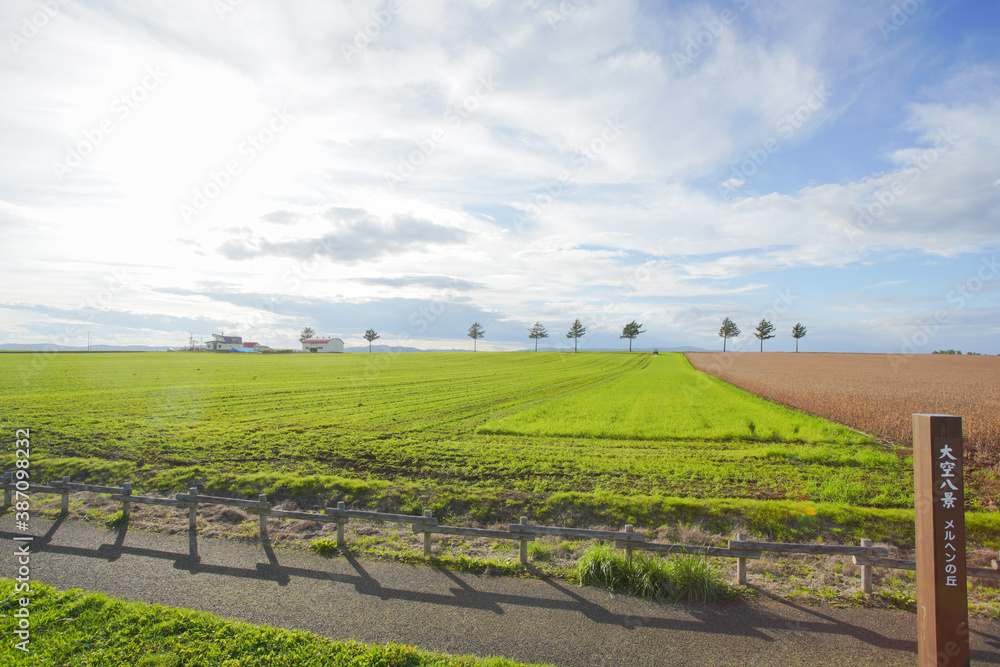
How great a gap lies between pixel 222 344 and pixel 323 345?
32.5 m

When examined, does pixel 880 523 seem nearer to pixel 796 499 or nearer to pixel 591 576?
pixel 796 499

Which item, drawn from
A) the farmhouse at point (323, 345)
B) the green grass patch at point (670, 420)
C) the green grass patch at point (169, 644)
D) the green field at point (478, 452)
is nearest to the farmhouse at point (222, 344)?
the farmhouse at point (323, 345)

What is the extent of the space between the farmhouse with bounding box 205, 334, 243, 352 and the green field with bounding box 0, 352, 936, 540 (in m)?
124

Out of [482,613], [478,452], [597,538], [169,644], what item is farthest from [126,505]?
[597,538]

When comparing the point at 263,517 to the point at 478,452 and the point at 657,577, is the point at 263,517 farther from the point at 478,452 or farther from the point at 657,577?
the point at 478,452

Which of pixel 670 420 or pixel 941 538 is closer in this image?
pixel 941 538

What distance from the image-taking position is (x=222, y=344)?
155 meters

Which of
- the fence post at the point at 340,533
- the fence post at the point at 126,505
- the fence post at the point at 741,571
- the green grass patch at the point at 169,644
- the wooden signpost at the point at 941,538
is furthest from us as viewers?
the fence post at the point at 126,505

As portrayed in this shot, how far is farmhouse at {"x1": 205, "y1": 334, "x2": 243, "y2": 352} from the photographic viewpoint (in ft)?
503

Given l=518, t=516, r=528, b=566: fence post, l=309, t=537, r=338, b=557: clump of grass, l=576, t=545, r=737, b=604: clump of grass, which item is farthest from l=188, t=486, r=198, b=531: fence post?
l=576, t=545, r=737, b=604: clump of grass

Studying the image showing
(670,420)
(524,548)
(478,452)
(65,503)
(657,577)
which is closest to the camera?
(657,577)

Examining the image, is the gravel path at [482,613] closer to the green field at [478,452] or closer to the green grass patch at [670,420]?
the green field at [478,452]

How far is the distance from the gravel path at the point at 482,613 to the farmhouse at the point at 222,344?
164116 millimetres

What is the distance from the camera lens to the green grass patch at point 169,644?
6728 mm
